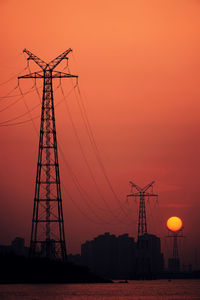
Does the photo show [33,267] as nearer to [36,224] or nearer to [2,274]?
[2,274]

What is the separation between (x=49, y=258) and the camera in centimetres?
9806

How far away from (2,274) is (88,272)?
83.3 feet

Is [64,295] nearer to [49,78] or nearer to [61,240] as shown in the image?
[61,240]

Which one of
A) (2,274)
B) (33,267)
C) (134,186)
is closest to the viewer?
(33,267)

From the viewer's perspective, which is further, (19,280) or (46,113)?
(19,280)

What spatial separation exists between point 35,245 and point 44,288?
2081cm

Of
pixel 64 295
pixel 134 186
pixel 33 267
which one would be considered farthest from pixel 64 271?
pixel 134 186

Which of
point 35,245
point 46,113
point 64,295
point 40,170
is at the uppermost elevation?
point 46,113

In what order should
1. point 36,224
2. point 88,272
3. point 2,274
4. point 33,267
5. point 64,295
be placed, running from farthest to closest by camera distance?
point 88,272 → point 2,274 → point 33,267 → point 64,295 → point 36,224

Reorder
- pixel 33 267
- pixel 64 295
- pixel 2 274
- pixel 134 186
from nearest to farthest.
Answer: pixel 64 295, pixel 33 267, pixel 2 274, pixel 134 186

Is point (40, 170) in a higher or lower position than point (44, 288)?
higher

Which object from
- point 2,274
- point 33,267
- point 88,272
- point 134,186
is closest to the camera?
point 33,267

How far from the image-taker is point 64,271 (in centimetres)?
12606

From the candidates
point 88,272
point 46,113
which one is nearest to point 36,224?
point 46,113
